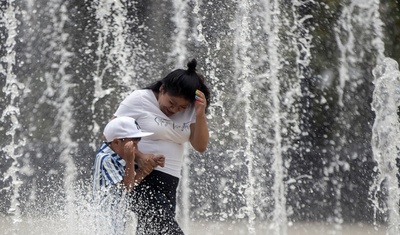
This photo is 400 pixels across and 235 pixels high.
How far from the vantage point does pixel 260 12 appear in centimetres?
786

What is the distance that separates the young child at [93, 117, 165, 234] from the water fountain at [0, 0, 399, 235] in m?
3.54

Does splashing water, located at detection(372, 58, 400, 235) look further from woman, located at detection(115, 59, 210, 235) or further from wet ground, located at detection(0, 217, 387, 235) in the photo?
woman, located at detection(115, 59, 210, 235)

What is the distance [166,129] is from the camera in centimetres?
332

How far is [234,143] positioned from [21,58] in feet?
7.24

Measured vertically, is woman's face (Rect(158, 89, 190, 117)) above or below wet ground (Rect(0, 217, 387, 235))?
above

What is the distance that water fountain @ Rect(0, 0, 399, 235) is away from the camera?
23.5ft

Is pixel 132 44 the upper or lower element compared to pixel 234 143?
upper

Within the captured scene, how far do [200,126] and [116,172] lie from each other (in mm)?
379

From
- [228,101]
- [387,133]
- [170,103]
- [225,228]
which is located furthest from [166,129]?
[387,133]

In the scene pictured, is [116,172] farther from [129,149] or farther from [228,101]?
[228,101]

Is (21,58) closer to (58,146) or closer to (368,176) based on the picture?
(58,146)

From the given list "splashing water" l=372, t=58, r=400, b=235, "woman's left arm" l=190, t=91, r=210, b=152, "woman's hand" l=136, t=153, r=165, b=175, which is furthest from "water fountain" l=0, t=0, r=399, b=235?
"woman's hand" l=136, t=153, r=165, b=175

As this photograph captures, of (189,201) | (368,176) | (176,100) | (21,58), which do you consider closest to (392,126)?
(368,176)

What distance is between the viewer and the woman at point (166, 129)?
3270mm
